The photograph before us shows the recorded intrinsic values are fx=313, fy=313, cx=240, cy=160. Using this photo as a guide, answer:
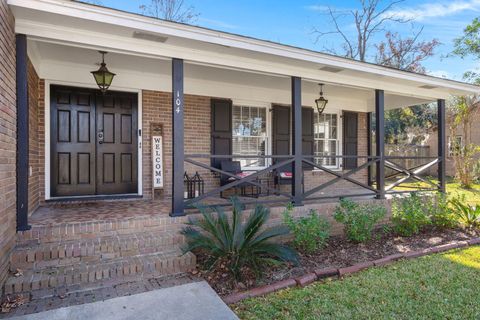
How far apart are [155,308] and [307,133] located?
594cm

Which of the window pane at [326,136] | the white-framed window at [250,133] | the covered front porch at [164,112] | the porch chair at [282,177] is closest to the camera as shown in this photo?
the covered front porch at [164,112]

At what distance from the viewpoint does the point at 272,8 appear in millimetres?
13898

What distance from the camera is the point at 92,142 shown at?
18.1 ft

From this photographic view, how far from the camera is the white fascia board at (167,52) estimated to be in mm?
3513

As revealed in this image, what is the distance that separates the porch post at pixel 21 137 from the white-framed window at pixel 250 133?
4.23 metres

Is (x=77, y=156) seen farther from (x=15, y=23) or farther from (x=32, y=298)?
(x=32, y=298)

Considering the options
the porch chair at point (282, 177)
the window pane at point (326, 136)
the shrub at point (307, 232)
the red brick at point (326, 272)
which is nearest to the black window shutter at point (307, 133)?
the window pane at point (326, 136)

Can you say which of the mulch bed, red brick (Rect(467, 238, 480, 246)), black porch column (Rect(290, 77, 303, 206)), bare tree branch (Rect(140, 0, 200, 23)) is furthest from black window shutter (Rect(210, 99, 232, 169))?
bare tree branch (Rect(140, 0, 200, 23))

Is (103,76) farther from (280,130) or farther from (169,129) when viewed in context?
(280,130)

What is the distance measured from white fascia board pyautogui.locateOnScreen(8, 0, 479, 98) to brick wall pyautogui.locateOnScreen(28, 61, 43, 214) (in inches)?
51.9

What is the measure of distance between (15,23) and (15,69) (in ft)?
1.58

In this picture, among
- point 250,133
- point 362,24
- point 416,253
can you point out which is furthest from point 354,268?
point 362,24

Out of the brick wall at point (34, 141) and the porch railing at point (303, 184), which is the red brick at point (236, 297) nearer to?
the porch railing at point (303, 184)

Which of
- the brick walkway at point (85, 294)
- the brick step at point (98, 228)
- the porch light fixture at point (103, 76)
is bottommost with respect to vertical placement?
the brick walkway at point (85, 294)
